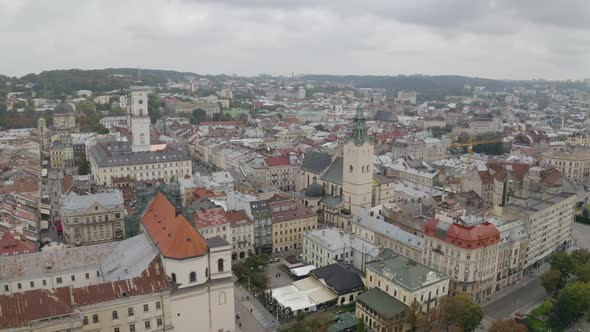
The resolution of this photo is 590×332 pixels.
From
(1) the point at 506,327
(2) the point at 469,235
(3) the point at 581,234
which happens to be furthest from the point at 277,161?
(1) the point at 506,327

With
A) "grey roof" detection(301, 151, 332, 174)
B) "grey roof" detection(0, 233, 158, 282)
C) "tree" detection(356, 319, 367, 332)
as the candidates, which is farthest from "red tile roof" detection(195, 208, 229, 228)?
"grey roof" detection(301, 151, 332, 174)

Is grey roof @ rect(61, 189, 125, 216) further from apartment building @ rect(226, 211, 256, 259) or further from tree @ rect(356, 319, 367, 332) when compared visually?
tree @ rect(356, 319, 367, 332)

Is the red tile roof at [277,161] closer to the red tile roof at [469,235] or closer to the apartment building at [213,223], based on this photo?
the apartment building at [213,223]

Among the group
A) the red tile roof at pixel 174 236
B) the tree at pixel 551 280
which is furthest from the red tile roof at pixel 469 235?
the red tile roof at pixel 174 236

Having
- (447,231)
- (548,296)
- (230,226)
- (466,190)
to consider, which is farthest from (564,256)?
(230,226)

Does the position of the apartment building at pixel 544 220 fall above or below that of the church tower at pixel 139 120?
below
